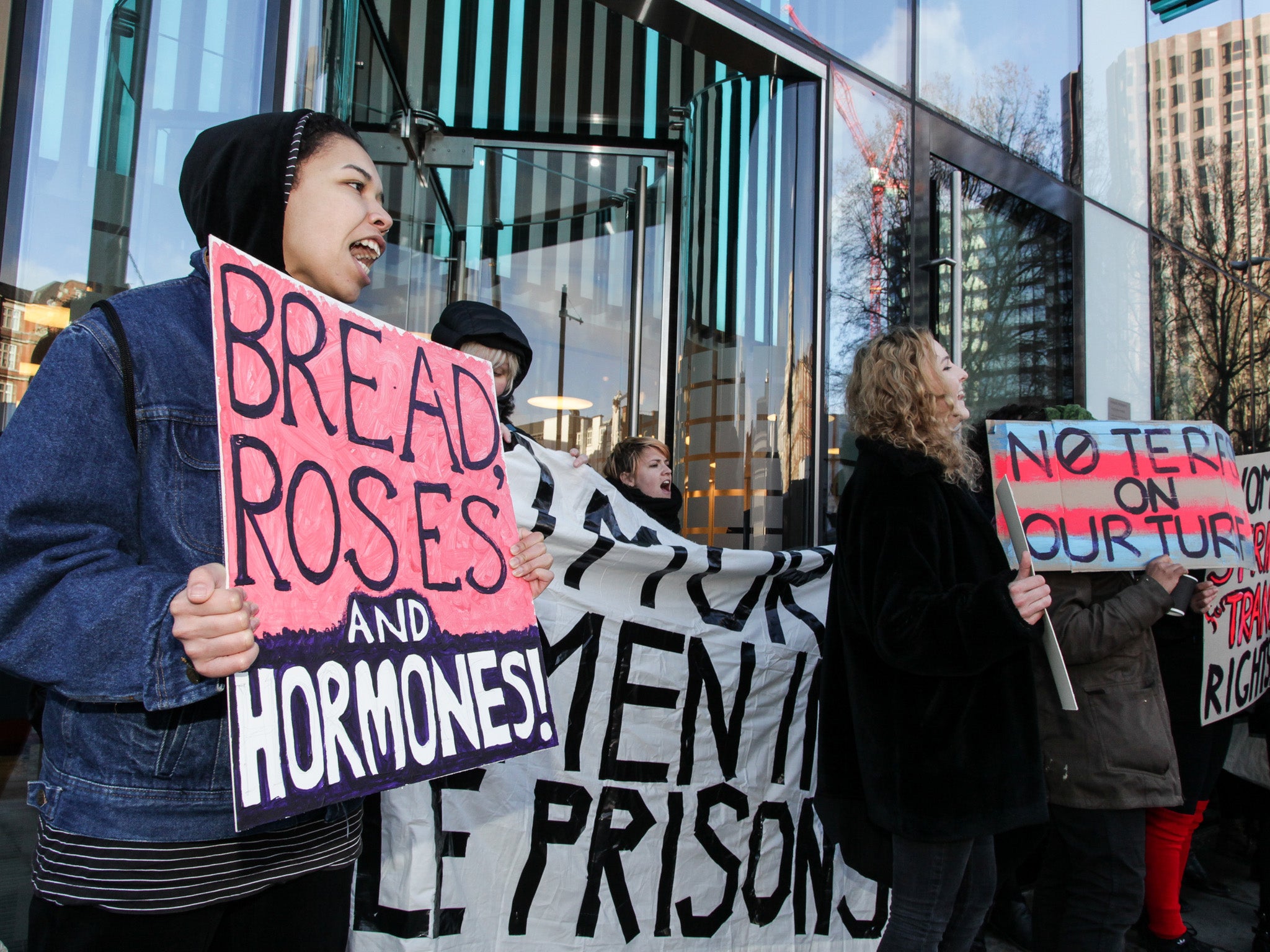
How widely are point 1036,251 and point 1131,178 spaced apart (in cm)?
127

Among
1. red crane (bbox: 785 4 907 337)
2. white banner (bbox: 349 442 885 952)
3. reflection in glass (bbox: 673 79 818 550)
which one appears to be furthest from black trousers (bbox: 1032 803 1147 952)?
red crane (bbox: 785 4 907 337)

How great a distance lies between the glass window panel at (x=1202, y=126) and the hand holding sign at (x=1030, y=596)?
5.18 m

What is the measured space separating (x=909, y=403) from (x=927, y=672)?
0.61 meters

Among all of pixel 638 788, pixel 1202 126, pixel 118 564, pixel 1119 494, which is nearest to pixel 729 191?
pixel 1119 494

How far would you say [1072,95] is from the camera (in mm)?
5340

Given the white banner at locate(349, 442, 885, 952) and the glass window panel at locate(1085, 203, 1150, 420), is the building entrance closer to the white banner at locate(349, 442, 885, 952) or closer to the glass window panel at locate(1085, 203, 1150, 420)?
the white banner at locate(349, 442, 885, 952)

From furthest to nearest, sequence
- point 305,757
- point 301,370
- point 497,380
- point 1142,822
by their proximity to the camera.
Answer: point 497,380
point 1142,822
point 301,370
point 305,757

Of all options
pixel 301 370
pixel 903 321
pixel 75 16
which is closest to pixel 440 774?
pixel 301 370

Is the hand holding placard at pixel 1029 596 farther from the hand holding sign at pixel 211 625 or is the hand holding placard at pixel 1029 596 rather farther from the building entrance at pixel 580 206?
the building entrance at pixel 580 206

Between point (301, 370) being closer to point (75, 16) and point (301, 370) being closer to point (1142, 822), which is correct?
point (75, 16)

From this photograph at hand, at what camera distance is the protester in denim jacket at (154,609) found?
97cm

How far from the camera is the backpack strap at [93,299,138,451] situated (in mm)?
1061

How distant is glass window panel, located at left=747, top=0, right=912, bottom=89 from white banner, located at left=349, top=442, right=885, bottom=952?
97.6 inches

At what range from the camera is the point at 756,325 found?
13.6ft
